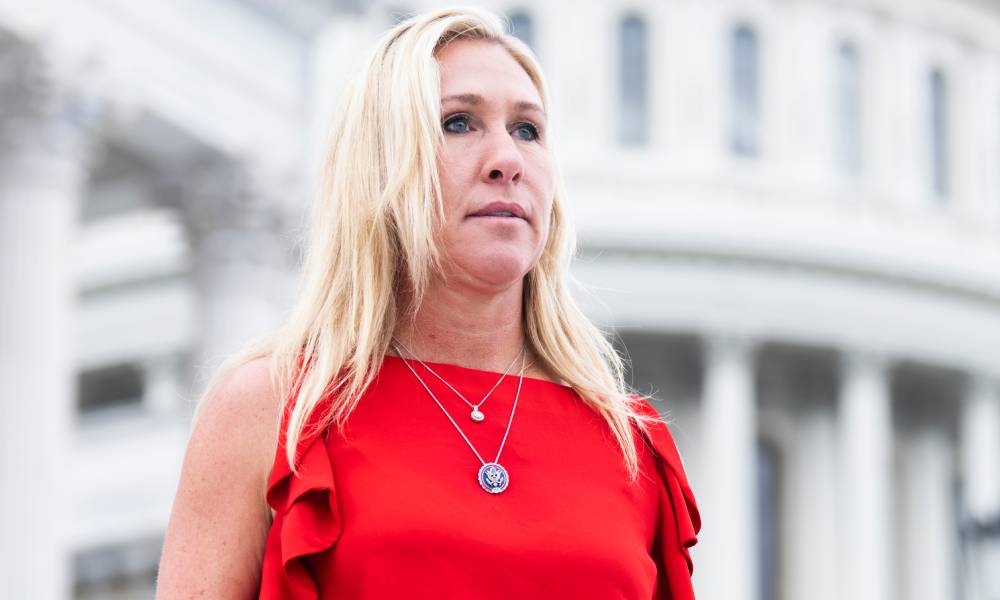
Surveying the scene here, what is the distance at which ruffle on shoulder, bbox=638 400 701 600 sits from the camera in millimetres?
3221

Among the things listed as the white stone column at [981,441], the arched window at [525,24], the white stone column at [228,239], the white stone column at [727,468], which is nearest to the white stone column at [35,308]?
the white stone column at [228,239]

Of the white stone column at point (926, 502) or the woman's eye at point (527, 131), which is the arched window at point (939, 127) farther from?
the woman's eye at point (527, 131)

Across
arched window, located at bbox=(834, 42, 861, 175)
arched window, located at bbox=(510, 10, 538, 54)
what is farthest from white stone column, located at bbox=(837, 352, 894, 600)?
arched window, located at bbox=(510, 10, 538, 54)

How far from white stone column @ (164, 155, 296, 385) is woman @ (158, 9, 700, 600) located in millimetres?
17426

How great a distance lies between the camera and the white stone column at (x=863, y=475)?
5475cm

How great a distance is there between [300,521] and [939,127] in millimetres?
60858

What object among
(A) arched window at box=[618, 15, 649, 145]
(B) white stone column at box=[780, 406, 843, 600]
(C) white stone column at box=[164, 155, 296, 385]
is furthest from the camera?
(A) arched window at box=[618, 15, 649, 145]

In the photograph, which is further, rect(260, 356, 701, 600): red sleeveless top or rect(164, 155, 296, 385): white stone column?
rect(164, 155, 296, 385): white stone column

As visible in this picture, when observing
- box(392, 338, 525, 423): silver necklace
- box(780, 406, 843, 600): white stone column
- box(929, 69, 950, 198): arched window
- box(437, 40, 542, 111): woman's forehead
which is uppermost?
box(929, 69, 950, 198): arched window

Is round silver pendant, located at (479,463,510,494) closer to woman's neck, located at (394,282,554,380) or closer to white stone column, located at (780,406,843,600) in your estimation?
woman's neck, located at (394,282,554,380)

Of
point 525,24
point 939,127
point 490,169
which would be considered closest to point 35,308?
point 490,169

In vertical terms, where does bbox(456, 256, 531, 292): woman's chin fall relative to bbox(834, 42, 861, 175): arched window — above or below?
below

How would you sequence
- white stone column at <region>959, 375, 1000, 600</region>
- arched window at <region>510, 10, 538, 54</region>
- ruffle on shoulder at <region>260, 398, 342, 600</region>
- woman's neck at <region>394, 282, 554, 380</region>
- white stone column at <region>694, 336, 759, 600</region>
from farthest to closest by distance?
arched window at <region>510, 10, 538, 54</region>, white stone column at <region>959, 375, 1000, 600</region>, white stone column at <region>694, 336, 759, 600</region>, woman's neck at <region>394, 282, 554, 380</region>, ruffle on shoulder at <region>260, 398, 342, 600</region>

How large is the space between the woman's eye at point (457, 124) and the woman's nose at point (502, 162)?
64 millimetres
